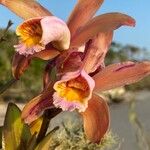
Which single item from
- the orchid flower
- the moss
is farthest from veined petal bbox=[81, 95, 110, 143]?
the moss

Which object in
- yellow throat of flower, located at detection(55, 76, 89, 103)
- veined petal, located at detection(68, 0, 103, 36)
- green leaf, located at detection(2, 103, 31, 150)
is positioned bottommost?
green leaf, located at detection(2, 103, 31, 150)

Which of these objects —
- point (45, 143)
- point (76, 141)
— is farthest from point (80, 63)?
point (76, 141)

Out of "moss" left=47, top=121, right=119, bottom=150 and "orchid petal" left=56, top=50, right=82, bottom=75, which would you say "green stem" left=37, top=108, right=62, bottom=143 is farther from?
"moss" left=47, top=121, right=119, bottom=150

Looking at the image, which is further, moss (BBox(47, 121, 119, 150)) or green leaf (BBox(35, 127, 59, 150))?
moss (BBox(47, 121, 119, 150))

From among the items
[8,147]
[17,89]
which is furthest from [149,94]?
[8,147]

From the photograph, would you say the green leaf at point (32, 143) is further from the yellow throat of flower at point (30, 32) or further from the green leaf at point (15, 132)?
the yellow throat of flower at point (30, 32)

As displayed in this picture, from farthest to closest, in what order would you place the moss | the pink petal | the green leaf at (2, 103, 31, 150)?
the moss → the green leaf at (2, 103, 31, 150) → the pink petal

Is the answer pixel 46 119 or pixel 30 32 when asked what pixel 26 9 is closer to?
pixel 30 32

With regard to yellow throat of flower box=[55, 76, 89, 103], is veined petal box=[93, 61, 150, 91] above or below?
above

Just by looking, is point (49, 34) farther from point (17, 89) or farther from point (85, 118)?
point (17, 89)
